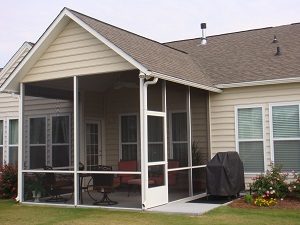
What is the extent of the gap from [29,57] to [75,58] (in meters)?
1.27

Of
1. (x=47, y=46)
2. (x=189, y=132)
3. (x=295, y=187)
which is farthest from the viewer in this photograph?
(x=189, y=132)

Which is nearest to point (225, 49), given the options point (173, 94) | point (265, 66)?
point (265, 66)

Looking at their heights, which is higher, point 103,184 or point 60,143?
point 60,143

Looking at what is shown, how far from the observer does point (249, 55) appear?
1505cm

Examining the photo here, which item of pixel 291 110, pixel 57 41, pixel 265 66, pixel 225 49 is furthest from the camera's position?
pixel 225 49

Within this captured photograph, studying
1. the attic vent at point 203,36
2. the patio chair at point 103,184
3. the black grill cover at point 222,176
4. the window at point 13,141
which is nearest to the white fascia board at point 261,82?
the black grill cover at point 222,176

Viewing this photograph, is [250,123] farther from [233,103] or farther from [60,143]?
[60,143]

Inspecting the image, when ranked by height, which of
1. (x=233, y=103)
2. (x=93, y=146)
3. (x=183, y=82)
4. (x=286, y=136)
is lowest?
(x=93, y=146)

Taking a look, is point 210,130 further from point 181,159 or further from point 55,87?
point 55,87

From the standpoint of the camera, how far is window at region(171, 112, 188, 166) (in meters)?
12.4

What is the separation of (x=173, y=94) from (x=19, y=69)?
413 centimetres

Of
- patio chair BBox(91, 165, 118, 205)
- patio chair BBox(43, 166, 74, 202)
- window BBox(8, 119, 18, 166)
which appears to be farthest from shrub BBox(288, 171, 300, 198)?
window BBox(8, 119, 18, 166)

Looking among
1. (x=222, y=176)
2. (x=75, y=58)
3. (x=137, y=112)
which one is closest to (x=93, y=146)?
(x=137, y=112)

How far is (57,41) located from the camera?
1195 centimetres
